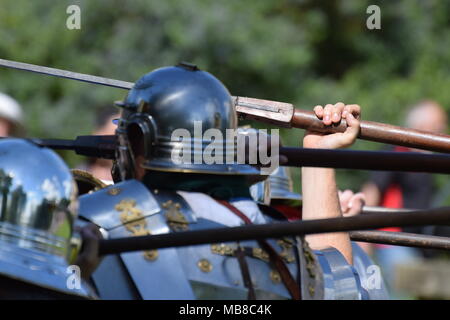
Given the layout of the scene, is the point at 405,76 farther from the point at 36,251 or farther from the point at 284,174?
the point at 36,251

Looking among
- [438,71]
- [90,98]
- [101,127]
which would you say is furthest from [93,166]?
[438,71]

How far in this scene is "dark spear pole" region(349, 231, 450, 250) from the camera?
390 centimetres

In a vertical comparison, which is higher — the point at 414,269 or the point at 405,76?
the point at 405,76

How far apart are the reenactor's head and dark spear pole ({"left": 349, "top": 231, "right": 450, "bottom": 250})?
1.16m

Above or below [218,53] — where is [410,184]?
below

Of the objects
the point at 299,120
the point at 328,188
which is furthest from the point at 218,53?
the point at 328,188

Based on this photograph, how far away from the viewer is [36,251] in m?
2.45

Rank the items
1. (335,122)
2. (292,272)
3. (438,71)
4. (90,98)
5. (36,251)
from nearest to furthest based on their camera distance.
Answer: (36,251) < (292,272) < (335,122) < (90,98) < (438,71)

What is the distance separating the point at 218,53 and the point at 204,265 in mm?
8722

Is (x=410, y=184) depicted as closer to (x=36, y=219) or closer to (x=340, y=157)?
(x=340, y=157)

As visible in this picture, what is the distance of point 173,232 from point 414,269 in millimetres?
5241

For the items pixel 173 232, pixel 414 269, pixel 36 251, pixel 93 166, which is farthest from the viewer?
pixel 414 269

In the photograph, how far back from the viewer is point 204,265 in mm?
2717

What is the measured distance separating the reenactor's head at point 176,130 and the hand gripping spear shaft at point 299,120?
76 cm
